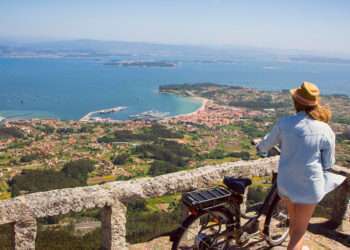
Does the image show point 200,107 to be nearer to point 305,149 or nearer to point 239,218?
point 239,218

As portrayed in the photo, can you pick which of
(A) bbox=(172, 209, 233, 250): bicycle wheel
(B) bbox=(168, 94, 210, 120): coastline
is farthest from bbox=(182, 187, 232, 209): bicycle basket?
(B) bbox=(168, 94, 210, 120): coastline

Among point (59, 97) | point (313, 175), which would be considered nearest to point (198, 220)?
point (313, 175)

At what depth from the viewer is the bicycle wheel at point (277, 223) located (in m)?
4.36

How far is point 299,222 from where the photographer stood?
3467 millimetres

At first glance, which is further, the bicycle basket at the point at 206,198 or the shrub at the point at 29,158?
the shrub at the point at 29,158

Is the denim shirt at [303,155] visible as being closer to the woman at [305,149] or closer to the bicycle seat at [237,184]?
the woman at [305,149]

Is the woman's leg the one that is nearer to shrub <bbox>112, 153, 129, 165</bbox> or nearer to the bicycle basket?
the bicycle basket

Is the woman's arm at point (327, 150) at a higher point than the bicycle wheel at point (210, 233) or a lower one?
higher

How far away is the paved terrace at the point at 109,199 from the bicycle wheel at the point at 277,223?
685 mm

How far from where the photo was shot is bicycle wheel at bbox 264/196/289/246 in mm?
4359

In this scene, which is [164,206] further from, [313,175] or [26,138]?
[26,138]

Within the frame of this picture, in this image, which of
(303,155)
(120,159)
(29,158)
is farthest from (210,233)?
(29,158)

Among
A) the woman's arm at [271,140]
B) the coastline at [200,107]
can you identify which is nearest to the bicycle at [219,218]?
the woman's arm at [271,140]

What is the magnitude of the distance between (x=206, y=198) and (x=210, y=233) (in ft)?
1.71
